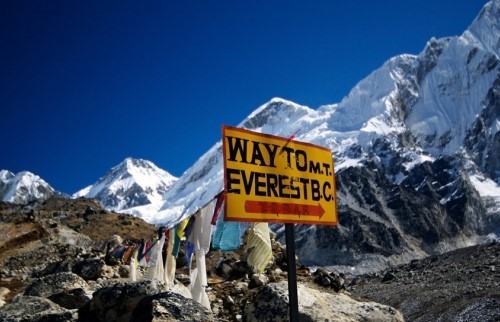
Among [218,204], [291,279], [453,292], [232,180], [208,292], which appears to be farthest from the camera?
[453,292]

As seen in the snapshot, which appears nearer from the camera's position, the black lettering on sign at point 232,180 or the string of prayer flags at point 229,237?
the black lettering on sign at point 232,180

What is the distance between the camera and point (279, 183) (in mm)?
6227

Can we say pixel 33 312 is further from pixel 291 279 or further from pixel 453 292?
pixel 453 292

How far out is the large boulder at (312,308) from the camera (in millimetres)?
9375

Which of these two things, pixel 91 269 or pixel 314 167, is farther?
pixel 91 269

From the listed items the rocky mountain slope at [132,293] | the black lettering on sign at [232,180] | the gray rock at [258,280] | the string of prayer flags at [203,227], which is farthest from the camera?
the gray rock at [258,280]

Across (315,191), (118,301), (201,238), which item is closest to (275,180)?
(315,191)

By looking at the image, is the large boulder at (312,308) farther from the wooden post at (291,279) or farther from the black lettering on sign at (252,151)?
the black lettering on sign at (252,151)

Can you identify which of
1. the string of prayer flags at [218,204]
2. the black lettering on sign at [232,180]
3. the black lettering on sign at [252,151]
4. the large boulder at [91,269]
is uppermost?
the black lettering on sign at [252,151]

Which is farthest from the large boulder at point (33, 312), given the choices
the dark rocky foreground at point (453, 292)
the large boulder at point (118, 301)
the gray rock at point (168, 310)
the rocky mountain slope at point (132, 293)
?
the dark rocky foreground at point (453, 292)

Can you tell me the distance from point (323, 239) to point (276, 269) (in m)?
174

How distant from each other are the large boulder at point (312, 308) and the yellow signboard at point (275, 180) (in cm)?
318

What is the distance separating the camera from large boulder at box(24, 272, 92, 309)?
37.0ft

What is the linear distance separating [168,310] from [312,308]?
3586mm
